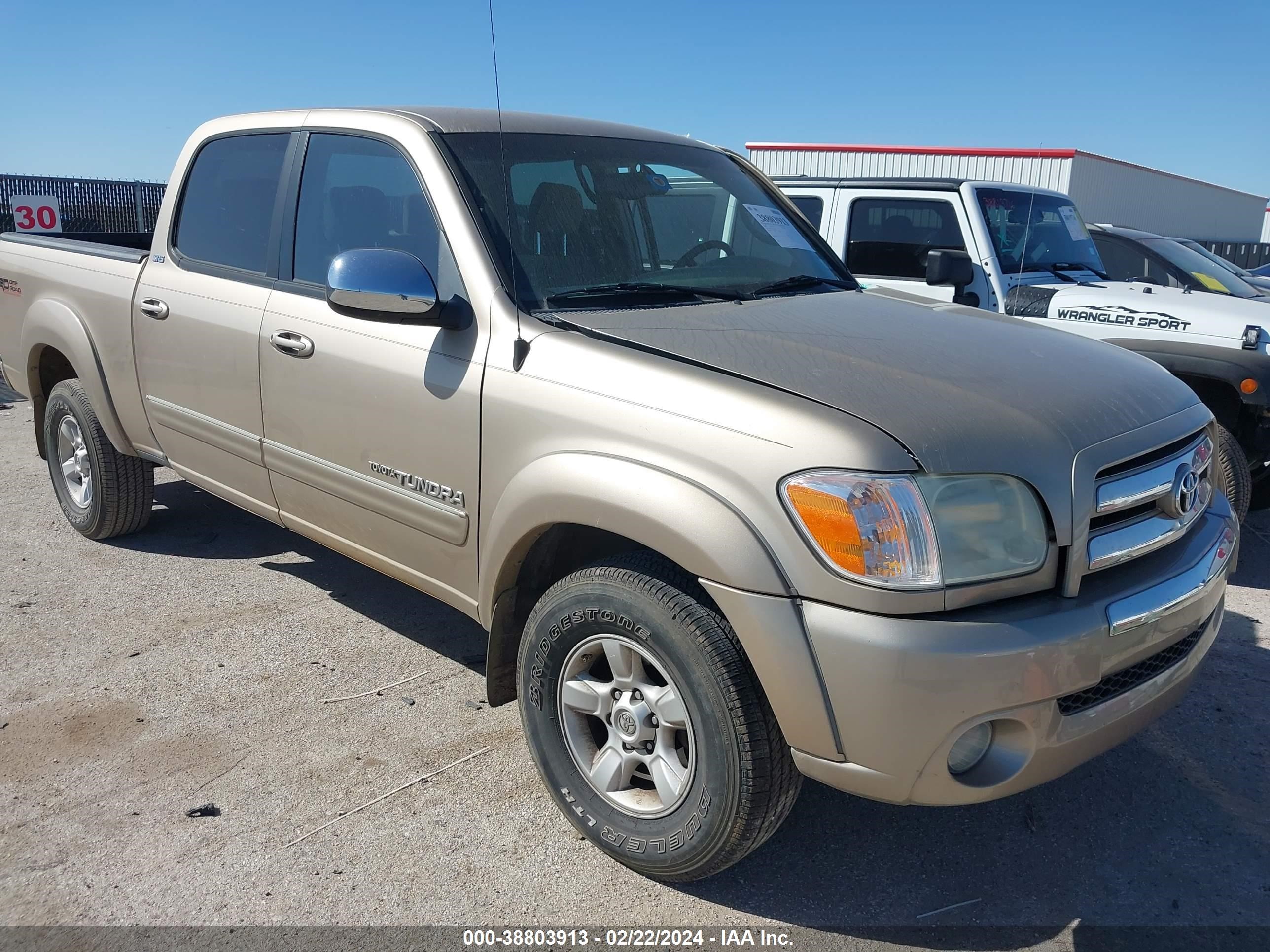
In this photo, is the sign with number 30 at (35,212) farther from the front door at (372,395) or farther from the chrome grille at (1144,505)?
the chrome grille at (1144,505)

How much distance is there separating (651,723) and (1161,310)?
455 cm

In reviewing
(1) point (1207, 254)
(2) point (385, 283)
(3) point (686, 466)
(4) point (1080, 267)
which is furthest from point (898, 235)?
(3) point (686, 466)

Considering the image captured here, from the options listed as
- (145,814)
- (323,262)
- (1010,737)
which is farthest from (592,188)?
(145,814)

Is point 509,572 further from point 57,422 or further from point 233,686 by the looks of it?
point 57,422

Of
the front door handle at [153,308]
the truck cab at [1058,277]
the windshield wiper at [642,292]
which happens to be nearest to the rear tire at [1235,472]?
the truck cab at [1058,277]

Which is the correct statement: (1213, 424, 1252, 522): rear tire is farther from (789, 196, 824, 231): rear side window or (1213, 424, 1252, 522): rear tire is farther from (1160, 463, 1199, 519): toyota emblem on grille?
(789, 196, 824, 231): rear side window

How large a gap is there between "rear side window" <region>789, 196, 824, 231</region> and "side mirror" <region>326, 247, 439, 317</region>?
465 centimetres

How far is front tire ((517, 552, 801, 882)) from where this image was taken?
2332 millimetres

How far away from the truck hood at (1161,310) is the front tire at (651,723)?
4354mm

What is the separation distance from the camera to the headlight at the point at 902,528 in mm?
2135

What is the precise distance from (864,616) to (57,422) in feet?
15.2

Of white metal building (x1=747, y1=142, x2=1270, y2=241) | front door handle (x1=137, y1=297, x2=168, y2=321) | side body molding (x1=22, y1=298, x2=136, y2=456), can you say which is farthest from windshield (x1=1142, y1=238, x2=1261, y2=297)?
white metal building (x1=747, y1=142, x2=1270, y2=241)

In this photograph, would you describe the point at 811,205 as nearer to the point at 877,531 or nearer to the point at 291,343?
the point at 291,343

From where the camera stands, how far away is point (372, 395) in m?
3.16
